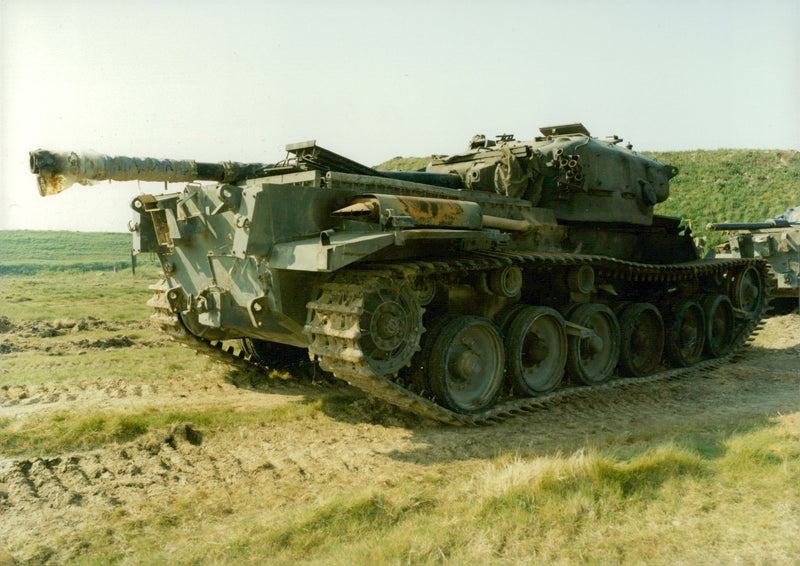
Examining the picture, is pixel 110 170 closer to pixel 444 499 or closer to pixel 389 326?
pixel 389 326

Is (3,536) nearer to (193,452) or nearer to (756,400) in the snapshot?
(193,452)

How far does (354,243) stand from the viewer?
6.14 meters

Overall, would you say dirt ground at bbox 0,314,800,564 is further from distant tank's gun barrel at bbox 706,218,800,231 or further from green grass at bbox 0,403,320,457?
distant tank's gun barrel at bbox 706,218,800,231

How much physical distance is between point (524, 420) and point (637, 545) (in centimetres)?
352

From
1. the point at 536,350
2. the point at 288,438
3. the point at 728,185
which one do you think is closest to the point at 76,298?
the point at 288,438

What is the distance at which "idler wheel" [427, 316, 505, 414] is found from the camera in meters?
7.31

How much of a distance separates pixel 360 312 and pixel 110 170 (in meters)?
2.67

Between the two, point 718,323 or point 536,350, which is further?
point 718,323

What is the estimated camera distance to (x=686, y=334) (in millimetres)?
11172

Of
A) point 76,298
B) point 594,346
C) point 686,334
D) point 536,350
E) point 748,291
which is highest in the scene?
point 748,291

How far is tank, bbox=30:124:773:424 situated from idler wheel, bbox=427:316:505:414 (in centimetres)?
2

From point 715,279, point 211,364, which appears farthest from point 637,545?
point 715,279

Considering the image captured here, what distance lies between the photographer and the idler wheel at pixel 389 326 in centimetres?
645

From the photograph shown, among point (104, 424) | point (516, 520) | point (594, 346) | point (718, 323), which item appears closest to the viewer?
point (516, 520)
